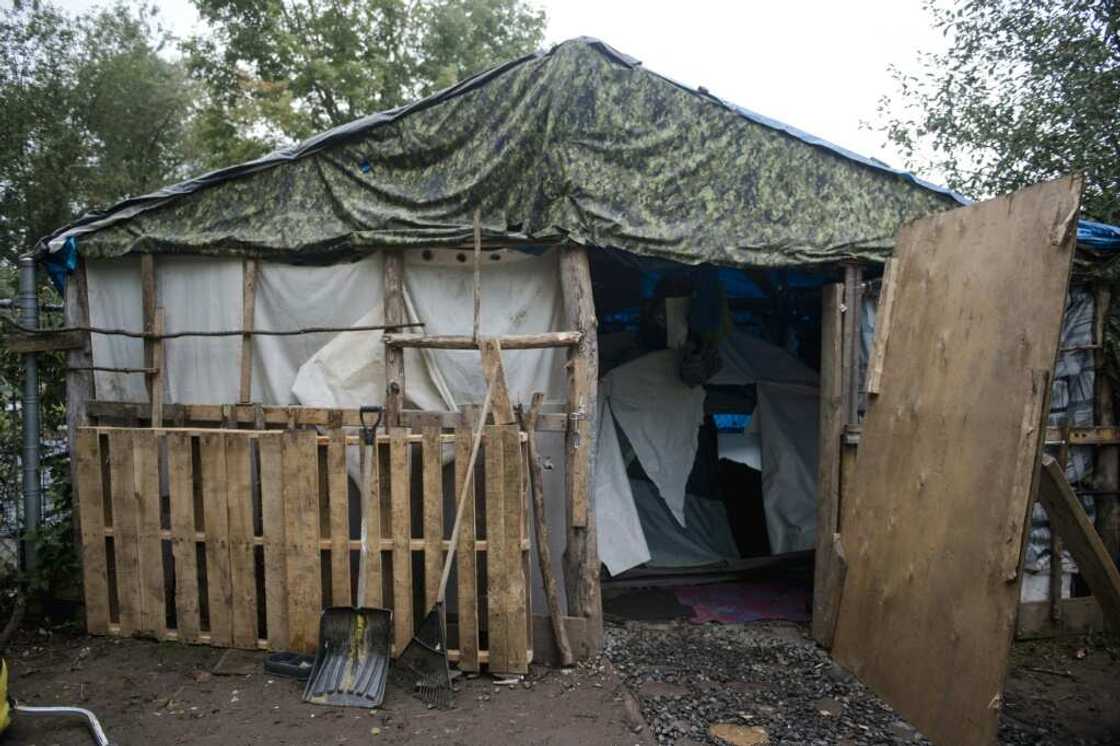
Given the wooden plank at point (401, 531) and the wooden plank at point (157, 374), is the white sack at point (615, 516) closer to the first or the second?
the wooden plank at point (401, 531)

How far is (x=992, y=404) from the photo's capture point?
3.46 meters

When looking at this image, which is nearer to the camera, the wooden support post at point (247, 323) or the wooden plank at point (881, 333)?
the wooden plank at point (881, 333)

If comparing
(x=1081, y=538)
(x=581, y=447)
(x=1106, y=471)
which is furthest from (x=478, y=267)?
(x=1106, y=471)

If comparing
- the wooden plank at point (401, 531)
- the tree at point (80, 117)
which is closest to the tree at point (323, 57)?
the tree at point (80, 117)

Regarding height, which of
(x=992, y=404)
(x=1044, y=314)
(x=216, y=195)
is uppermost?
(x=216, y=195)

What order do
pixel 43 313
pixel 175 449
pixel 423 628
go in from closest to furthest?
pixel 423 628
pixel 175 449
pixel 43 313

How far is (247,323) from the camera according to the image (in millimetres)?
4941

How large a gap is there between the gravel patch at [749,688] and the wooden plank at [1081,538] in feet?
3.16

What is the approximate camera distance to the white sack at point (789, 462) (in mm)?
6625

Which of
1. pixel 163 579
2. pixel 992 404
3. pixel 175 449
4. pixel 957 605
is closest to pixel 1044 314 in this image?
pixel 992 404

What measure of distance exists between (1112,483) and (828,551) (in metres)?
2.35

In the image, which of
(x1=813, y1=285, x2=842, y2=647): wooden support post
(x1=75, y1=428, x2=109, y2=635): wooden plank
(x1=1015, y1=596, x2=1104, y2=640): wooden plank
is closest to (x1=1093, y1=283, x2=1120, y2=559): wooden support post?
(x1=1015, y1=596, x2=1104, y2=640): wooden plank

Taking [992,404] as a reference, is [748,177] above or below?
above

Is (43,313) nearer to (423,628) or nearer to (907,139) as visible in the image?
(423,628)
